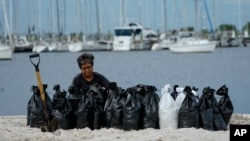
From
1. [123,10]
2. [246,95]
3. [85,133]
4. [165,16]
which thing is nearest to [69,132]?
[85,133]

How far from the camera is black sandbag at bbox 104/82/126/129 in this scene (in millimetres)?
11992

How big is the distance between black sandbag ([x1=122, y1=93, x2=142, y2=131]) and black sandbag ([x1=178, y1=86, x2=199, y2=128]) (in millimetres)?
660

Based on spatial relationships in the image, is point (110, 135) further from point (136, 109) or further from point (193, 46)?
point (193, 46)

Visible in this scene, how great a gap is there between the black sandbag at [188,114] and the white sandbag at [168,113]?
81 millimetres

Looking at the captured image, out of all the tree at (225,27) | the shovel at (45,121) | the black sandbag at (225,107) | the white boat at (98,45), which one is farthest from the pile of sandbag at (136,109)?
the tree at (225,27)

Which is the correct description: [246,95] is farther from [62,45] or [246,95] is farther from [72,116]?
[62,45]

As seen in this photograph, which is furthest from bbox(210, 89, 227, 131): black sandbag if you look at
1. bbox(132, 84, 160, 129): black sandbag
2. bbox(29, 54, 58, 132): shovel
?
bbox(29, 54, 58, 132): shovel

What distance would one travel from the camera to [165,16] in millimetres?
83250

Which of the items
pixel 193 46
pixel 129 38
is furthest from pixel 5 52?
pixel 129 38

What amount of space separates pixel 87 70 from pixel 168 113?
1852 mm

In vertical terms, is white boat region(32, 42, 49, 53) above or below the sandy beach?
below

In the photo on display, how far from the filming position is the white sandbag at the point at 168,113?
38.4 ft

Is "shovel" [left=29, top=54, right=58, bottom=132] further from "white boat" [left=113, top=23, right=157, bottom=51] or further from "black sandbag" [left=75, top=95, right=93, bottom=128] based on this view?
"white boat" [left=113, top=23, right=157, bottom=51]

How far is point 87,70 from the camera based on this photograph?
1282 centimetres
